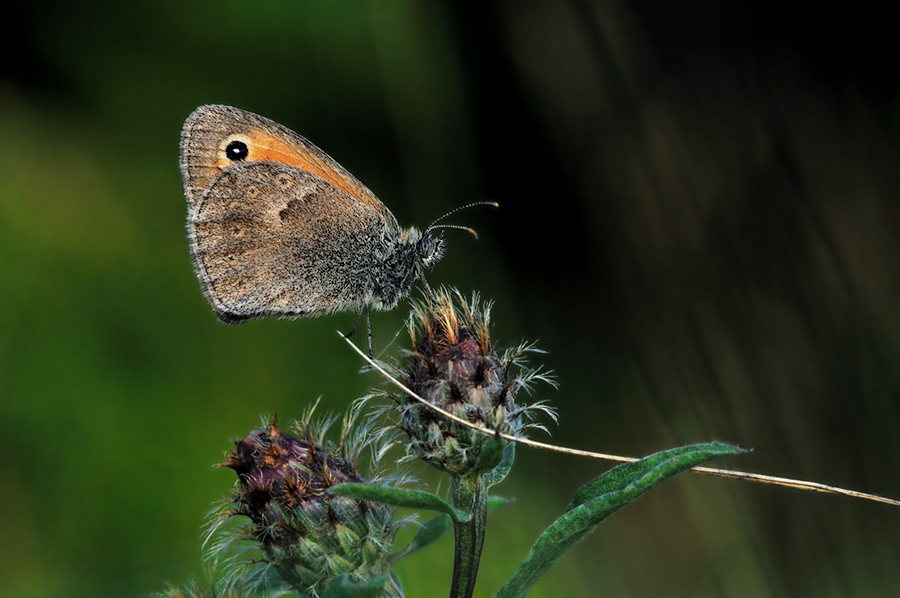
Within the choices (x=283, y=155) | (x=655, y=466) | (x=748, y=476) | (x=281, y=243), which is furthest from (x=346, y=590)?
(x=283, y=155)

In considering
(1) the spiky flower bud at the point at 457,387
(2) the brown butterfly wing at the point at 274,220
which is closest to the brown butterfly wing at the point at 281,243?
(2) the brown butterfly wing at the point at 274,220

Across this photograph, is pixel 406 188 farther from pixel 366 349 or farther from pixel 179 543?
pixel 179 543

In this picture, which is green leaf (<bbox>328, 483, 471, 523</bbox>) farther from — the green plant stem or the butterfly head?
the butterfly head

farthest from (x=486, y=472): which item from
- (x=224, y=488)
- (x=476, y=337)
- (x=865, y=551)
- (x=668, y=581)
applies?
(x=865, y=551)

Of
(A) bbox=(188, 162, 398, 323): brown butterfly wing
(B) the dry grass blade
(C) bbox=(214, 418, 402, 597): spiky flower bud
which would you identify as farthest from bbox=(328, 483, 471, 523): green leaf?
(A) bbox=(188, 162, 398, 323): brown butterfly wing

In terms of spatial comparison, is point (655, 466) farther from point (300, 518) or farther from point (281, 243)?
point (281, 243)

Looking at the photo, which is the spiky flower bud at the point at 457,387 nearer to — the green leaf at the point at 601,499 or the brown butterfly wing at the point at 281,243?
the green leaf at the point at 601,499
